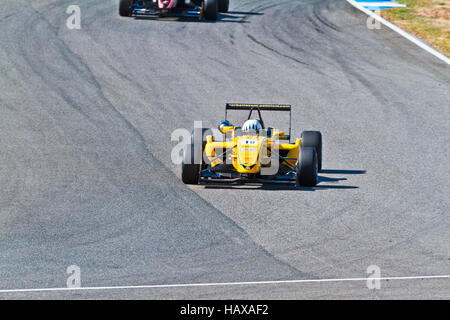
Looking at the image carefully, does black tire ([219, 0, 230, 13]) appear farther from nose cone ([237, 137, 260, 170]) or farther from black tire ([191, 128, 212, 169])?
nose cone ([237, 137, 260, 170])

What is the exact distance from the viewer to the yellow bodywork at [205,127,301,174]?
13.6m

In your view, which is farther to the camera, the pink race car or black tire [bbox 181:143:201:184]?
the pink race car

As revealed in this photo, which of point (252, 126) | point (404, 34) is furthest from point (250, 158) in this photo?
point (404, 34)

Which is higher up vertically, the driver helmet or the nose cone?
the driver helmet

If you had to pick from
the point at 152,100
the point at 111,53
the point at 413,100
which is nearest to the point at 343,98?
the point at 413,100

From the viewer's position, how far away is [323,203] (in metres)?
13.0

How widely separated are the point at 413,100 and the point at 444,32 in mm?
6124

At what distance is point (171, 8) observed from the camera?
81.7 feet

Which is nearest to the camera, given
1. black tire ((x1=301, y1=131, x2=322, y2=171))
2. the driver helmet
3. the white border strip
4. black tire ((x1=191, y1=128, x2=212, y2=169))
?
black tire ((x1=191, y1=128, x2=212, y2=169))

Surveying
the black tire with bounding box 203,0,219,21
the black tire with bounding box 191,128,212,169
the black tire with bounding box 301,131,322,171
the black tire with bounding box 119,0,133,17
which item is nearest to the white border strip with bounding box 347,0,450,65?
the black tire with bounding box 203,0,219,21

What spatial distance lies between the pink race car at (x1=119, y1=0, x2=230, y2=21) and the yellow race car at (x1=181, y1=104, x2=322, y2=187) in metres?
11.2
